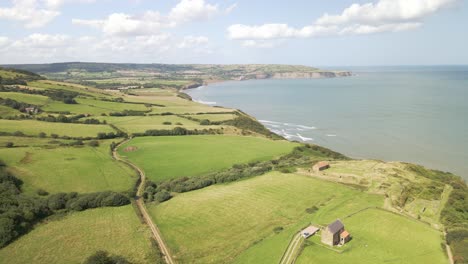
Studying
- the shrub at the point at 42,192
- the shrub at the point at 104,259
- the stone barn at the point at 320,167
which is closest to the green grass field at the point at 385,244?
the stone barn at the point at 320,167

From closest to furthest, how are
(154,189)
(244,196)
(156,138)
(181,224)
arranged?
(181,224) → (244,196) → (154,189) → (156,138)

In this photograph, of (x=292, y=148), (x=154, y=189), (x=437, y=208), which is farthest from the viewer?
(x=292, y=148)

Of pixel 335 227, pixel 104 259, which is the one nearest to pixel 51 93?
pixel 104 259

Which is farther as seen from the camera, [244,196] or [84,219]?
[244,196]

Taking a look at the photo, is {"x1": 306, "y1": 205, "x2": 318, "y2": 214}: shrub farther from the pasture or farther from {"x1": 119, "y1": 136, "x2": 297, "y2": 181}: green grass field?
{"x1": 119, "y1": 136, "x2": 297, "y2": 181}: green grass field

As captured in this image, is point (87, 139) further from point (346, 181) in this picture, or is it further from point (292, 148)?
point (346, 181)

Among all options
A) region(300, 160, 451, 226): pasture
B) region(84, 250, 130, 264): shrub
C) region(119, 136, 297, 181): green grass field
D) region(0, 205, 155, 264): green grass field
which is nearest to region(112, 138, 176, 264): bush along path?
region(0, 205, 155, 264): green grass field

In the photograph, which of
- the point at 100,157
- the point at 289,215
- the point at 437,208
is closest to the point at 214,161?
the point at 100,157
